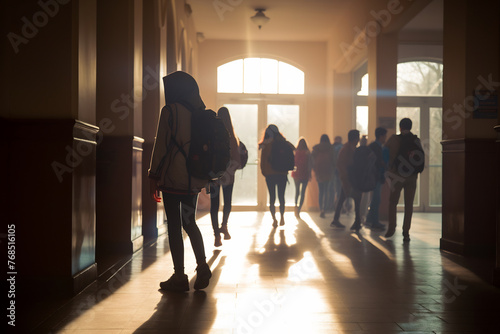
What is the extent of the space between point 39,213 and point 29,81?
0.86 metres

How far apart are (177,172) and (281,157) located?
408 centimetres

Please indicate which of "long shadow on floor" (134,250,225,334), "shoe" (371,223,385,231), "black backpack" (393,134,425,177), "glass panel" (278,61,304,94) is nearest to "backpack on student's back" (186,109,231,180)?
"long shadow on floor" (134,250,225,334)

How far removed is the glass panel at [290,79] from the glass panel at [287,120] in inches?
14.7

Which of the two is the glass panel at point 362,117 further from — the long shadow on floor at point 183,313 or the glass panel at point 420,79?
the long shadow on floor at point 183,313

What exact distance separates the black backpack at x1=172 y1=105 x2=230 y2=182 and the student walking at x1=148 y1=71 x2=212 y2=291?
1.5 inches

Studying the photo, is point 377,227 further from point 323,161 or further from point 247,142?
point 247,142

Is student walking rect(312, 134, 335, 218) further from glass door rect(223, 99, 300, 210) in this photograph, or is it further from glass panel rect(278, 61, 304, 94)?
glass panel rect(278, 61, 304, 94)

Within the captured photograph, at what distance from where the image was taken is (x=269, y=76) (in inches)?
476

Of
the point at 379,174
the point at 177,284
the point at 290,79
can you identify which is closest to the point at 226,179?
the point at 177,284

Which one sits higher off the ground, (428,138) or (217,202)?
(428,138)

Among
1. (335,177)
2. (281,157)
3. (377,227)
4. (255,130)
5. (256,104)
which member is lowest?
(377,227)

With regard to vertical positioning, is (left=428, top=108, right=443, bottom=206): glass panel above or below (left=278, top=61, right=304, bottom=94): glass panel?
below

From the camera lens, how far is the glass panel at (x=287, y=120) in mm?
12031

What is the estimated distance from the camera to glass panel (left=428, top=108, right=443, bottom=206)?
1127 centimetres
